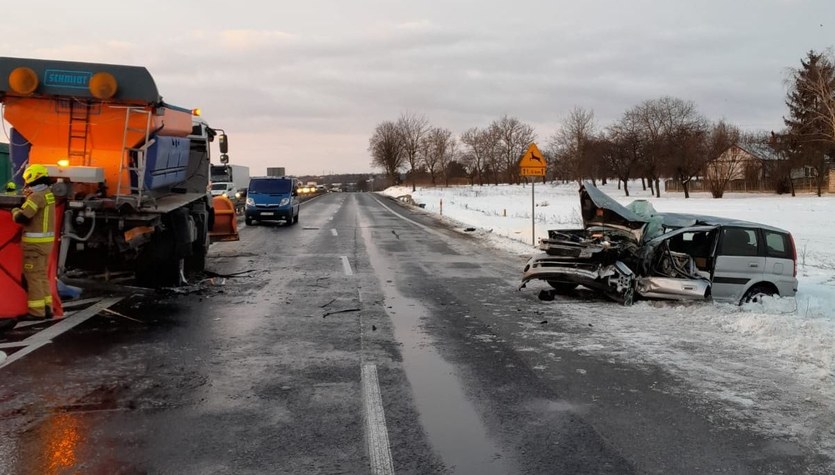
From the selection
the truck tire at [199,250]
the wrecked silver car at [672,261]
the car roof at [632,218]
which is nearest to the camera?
the wrecked silver car at [672,261]

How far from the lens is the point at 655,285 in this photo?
905 centimetres

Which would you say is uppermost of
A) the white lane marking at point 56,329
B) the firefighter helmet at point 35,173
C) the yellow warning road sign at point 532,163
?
the yellow warning road sign at point 532,163

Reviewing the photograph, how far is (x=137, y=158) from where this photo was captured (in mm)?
8648

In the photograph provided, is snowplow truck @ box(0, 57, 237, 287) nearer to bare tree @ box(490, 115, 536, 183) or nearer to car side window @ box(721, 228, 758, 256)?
car side window @ box(721, 228, 758, 256)

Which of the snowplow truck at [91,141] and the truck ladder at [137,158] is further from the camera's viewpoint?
the truck ladder at [137,158]

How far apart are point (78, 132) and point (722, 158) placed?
2864 inches

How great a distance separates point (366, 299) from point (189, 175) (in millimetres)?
4759

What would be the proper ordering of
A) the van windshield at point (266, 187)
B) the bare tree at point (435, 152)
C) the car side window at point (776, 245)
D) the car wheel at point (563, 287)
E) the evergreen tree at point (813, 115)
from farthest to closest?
the bare tree at point (435, 152), the evergreen tree at point (813, 115), the van windshield at point (266, 187), the car wheel at point (563, 287), the car side window at point (776, 245)

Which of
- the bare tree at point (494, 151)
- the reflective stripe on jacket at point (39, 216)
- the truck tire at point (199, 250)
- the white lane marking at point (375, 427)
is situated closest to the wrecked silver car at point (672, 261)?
the white lane marking at point (375, 427)

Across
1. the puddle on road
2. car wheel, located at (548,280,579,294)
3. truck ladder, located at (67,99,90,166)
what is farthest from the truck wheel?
car wheel, located at (548,280,579,294)

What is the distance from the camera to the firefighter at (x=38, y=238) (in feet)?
23.2

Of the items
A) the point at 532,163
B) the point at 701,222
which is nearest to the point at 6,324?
the point at 701,222

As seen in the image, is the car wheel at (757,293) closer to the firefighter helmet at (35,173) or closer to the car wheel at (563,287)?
the car wheel at (563,287)

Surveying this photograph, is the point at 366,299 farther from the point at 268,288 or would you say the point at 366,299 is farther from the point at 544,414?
the point at 544,414
